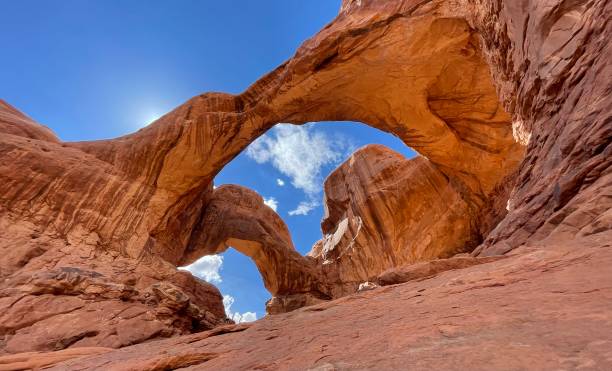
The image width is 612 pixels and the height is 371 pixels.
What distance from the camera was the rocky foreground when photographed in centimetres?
289

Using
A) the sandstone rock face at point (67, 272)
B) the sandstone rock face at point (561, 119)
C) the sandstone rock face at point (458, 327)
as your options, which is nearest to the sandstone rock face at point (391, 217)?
the sandstone rock face at point (67, 272)

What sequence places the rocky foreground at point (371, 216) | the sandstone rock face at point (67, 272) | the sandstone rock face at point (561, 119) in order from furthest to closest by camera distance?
1. the sandstone rock face at point (67, 272)
2. the sandstone rock face at point (561, 119)
3. the rocky foreground at point (371, 216)

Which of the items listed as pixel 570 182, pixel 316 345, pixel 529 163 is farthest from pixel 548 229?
pixel 316 345

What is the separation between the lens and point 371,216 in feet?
66.8

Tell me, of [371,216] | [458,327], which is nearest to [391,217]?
[371,216]

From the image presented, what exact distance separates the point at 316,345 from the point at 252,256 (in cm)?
1890

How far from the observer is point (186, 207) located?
16.3m

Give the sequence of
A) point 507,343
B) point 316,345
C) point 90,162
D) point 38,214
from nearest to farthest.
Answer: point 507,343
point 316,345
point 38,214
point 90,162

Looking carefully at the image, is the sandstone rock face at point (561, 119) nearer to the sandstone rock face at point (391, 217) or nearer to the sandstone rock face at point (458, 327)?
the sandstone rock face at point (458, 327)

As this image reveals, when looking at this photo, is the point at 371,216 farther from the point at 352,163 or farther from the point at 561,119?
the point at 561,119

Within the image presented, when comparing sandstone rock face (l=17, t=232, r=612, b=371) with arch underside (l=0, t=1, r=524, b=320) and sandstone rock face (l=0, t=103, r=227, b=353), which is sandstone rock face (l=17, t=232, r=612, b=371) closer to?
sandstone rock face (l=0, t=103, r=227, b=353)

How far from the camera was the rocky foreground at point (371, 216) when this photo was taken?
289 cm

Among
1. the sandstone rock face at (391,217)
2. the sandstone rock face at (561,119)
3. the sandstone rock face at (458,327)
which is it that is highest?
the sandstone rock face at (391,217)

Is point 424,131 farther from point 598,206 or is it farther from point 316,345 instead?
point 316,345
